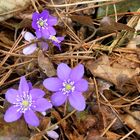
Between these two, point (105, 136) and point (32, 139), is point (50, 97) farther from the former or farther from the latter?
point (105, 136)

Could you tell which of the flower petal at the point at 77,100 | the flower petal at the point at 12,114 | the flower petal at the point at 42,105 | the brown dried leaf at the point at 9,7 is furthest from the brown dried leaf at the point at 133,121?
the brown dried leaf at the point at 9,7

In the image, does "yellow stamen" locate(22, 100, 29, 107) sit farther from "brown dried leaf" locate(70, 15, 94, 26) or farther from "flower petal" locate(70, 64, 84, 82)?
"brown dried leaf" locate(70, 15, 94, 26)

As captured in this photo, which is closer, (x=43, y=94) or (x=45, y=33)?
(x=43, y=94)

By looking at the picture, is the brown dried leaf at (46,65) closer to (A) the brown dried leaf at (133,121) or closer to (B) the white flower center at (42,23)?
(B) the white flower center at (42,23)

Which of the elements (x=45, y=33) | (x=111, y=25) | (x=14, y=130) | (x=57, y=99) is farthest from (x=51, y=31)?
(x=14, y=130)

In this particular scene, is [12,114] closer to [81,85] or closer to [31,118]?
[31,118]

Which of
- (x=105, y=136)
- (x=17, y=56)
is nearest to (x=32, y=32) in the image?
(x=17, y=56)
